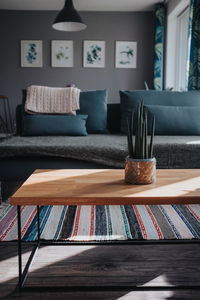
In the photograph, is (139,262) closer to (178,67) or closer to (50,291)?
(50,291)

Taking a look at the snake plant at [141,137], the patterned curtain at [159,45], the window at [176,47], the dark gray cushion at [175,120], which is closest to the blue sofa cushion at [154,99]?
the dark gray cushion at [175,120]

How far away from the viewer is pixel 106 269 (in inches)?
51.1

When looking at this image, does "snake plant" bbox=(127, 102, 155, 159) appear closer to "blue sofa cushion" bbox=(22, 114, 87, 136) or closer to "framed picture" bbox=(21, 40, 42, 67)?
"blue sofa cushion" bbox=(22, 114, 87, 136)

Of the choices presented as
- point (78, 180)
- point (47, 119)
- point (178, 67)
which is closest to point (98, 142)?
point (47, 119)

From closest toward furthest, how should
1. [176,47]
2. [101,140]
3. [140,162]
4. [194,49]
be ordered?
[140,162] < [101,140] < [194,49] < [176,47]

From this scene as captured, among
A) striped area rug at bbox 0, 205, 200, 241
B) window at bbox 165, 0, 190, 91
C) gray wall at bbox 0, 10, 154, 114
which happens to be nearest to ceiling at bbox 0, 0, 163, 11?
gray wall at bbox 0, 10, 154, 114

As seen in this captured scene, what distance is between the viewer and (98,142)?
228 centimetres

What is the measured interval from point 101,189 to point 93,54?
519cm

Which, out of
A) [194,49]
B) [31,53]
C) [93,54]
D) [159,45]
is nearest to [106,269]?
[194,49]

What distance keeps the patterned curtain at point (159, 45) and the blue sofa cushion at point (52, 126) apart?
3.37 metres

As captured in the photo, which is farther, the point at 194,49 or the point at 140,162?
the point at 194,49

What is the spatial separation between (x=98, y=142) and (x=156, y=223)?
2.54 feet

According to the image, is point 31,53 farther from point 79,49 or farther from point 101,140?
point 101,140

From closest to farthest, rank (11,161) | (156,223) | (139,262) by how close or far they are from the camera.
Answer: (139,262)
(156,223)
(11,161)
